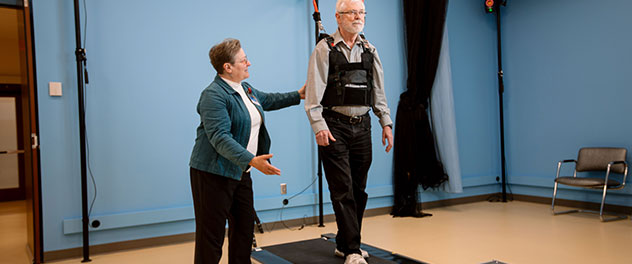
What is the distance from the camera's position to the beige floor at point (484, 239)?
3229 mm

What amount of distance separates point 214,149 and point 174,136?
1.99m

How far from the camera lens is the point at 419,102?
5137mm

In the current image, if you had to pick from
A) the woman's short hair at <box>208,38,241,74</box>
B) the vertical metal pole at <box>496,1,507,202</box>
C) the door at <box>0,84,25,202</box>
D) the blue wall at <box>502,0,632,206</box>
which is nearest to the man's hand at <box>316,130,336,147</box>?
the woman's short hair at <box>208,38,241,74</box>

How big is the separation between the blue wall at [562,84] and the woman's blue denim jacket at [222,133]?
13.9 feet

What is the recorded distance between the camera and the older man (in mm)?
2639

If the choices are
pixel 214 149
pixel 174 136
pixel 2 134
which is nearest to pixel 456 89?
pixel 174 136

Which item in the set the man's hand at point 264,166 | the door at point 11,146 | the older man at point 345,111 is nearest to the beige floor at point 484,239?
the older man at point 345,111

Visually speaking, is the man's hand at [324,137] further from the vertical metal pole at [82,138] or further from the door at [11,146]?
the door at [11,146]

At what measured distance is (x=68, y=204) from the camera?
11.7ft

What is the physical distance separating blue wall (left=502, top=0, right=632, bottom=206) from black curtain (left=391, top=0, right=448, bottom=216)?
1294mm

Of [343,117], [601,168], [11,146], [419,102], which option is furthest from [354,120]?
[11,146]

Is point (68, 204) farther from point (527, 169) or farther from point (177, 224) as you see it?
point (527, 169)

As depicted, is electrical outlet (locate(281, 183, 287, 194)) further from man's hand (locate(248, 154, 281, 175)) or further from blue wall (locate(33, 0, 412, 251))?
man's hand (locate(248, 154, 281, 175))

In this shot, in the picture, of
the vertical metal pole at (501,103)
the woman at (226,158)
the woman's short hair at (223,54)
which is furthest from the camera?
the vertical metal pole at (501,103)
